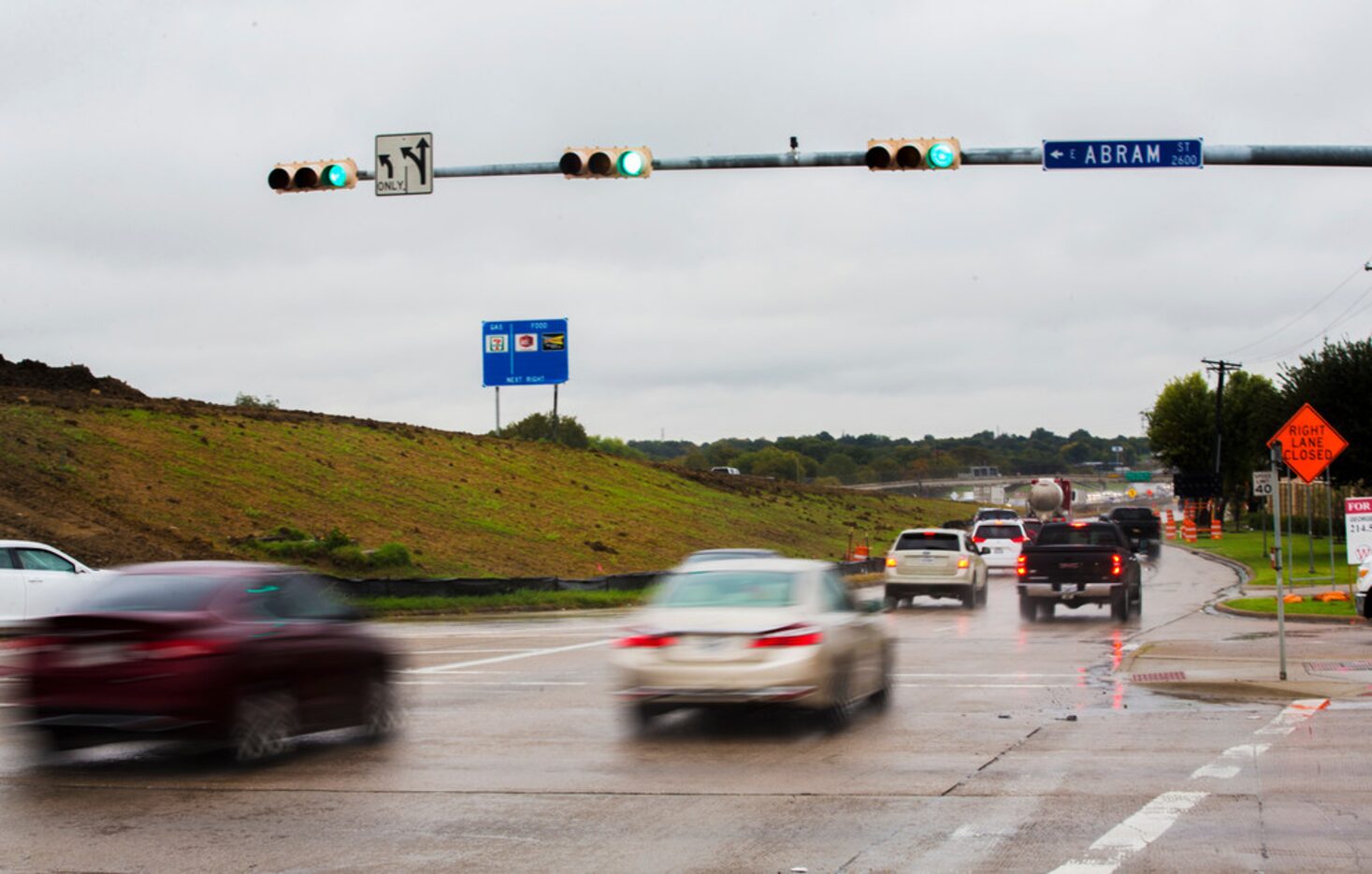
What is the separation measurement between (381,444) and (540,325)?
287 inches

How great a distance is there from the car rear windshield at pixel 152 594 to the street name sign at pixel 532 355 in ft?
148

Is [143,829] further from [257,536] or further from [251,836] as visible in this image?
[257,536]

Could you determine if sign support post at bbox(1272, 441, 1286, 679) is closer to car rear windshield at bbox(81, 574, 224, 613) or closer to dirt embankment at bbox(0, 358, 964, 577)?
car rear windshield at bbox(81, 574, 224, 613)

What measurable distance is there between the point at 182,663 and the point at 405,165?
31.8ft

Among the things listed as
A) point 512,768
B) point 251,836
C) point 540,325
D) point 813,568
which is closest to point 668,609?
point 813,568

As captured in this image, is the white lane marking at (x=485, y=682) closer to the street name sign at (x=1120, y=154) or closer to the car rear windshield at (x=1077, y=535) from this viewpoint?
the street name sign at (x=1120, y=154)

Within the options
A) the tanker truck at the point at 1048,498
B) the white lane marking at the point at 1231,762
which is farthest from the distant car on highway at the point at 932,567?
the tanker truck at the point at 1048,498

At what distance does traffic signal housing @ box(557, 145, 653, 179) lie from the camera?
62.2 ft

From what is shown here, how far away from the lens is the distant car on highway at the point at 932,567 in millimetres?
34938

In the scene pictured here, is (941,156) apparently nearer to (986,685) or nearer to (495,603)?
(986,685)

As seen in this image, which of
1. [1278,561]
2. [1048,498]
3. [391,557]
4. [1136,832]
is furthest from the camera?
[1048,498]

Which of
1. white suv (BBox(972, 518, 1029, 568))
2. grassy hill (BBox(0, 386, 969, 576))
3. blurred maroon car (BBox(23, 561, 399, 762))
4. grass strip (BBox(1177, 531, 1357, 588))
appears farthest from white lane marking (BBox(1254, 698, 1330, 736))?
white suv (BBox(972, 518, 1029, 568))

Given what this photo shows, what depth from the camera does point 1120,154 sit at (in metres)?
18.1

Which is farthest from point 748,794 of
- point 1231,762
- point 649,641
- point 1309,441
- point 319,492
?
point 319,492
